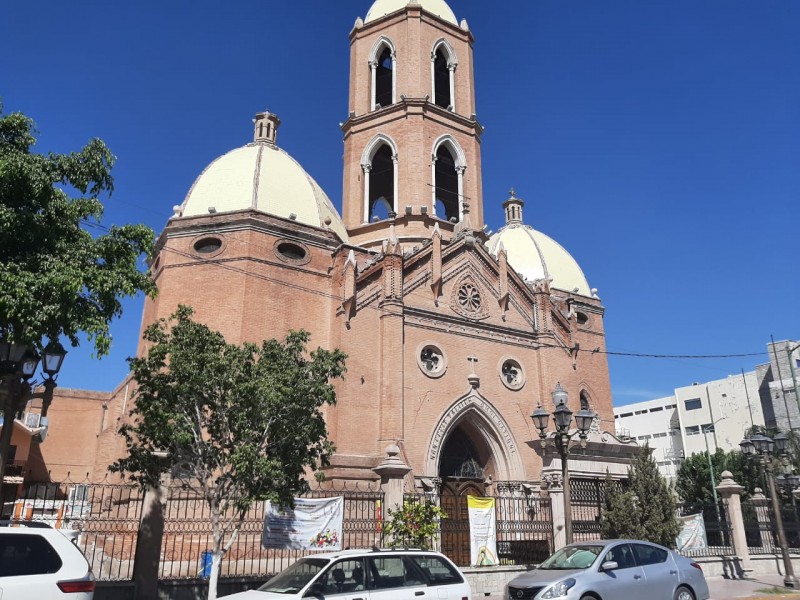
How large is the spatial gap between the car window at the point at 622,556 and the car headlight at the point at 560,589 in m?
1.08

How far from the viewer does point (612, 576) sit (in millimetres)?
11586

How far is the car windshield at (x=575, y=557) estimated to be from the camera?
1212 centimetres

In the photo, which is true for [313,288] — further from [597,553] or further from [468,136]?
[597,553]

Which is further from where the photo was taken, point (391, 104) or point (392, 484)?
point (391, 104)

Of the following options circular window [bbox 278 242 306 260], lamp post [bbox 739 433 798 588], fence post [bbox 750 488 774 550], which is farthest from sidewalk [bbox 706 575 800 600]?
circular window [bbox 278 242 306 260]

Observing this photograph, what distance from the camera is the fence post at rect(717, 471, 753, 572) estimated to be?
22.1 m

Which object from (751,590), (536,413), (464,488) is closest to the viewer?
(536,413)

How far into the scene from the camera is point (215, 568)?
43.0ft

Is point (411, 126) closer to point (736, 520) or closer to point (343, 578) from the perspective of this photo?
point (736, 520)

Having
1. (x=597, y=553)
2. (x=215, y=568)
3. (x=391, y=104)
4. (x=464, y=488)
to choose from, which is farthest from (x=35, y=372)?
(x=391, y=104)

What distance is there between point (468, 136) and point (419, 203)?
5696mm

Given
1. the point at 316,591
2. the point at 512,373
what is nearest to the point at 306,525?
the point at 316,591

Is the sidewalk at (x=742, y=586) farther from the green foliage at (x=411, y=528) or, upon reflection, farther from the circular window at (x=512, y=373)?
the circular window at (x=512, y=373)

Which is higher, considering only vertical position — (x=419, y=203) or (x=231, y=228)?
(x=419, y=203)
